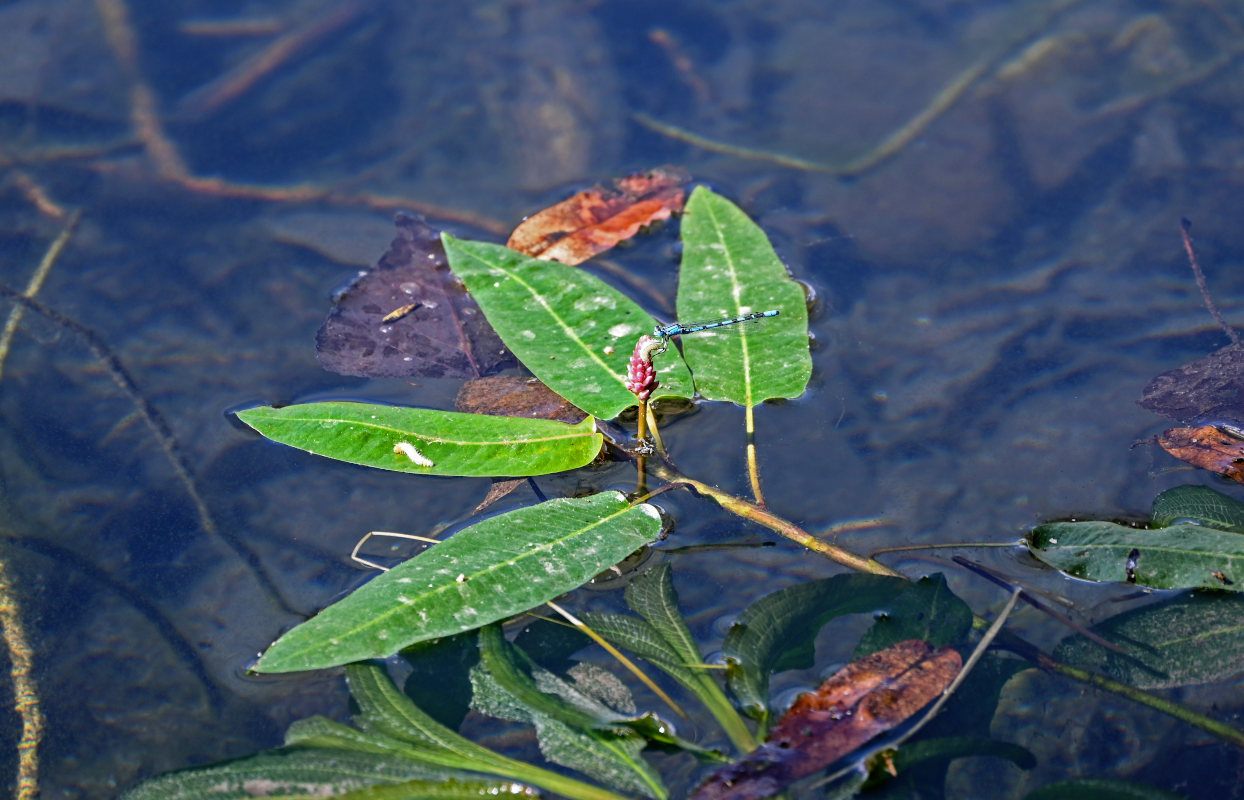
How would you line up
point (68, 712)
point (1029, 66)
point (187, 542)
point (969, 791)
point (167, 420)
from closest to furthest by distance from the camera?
1. point (969, 791)
2. point (68, 712)
3. point (187, 542)
4. point (167, 420)
5. point (1029, 66)

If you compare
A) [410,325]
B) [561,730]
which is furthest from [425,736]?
[410,325]

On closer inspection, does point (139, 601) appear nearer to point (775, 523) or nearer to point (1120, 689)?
point (775, 523)

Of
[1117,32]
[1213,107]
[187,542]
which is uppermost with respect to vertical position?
[1117,32]

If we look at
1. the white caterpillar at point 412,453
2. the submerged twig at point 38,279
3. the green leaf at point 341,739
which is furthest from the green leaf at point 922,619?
the submerged twig at point 38,279

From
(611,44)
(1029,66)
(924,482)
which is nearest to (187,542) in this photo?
(924,482)

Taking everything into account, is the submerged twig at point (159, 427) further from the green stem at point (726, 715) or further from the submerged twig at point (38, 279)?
the green stem at point (726, 715)

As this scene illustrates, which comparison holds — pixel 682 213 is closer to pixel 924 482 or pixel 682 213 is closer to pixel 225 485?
pixel 924 482

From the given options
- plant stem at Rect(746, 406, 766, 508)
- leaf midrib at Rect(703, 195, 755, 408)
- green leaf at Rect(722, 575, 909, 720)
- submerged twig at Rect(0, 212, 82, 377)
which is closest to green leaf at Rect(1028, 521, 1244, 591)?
green leaf at Rect(722, 575, 909, 720)
